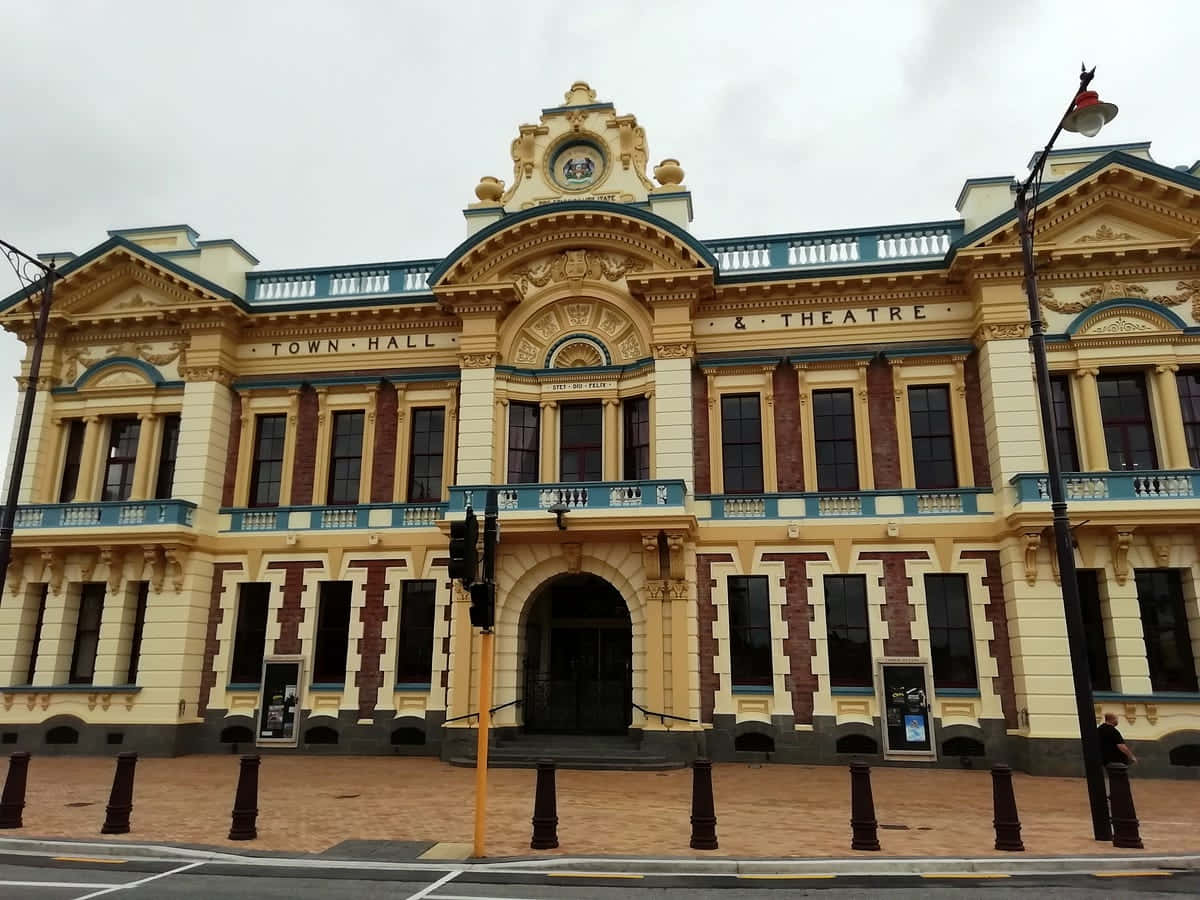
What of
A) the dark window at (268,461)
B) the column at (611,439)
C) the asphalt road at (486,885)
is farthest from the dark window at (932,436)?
the dark window at (268,461)

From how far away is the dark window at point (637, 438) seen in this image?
22188 millimetres

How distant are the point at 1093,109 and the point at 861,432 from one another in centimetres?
1108

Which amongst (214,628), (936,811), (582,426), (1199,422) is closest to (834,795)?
(936,811)

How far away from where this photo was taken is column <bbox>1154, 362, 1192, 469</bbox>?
19.7m

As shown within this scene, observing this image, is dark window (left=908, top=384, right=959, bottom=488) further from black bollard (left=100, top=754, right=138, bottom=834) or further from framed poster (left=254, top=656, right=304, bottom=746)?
black bollard (left=100, top=754, right=138, bottom=834)

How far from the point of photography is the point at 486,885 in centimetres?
899

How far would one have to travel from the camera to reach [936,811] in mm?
13414

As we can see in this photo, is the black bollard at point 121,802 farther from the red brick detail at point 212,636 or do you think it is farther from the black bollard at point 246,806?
the red brick detail at point 212,636

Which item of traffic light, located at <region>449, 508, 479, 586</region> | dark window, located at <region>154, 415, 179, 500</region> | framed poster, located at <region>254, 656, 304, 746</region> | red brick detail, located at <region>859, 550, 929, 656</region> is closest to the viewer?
traffic light, located at <region>449, 508, 479, 586</region>

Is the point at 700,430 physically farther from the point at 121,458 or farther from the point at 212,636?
the point at 121,458

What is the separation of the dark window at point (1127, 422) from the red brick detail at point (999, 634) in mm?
3721

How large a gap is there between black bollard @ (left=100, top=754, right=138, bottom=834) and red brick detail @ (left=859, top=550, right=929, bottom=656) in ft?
50.6

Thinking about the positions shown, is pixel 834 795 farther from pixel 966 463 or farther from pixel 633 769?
pixel 966 463

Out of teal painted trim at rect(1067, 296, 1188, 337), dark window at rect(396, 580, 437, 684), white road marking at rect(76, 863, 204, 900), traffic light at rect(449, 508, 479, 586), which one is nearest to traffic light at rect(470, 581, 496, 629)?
traffic light at rect(449, 508, 479, 586)
